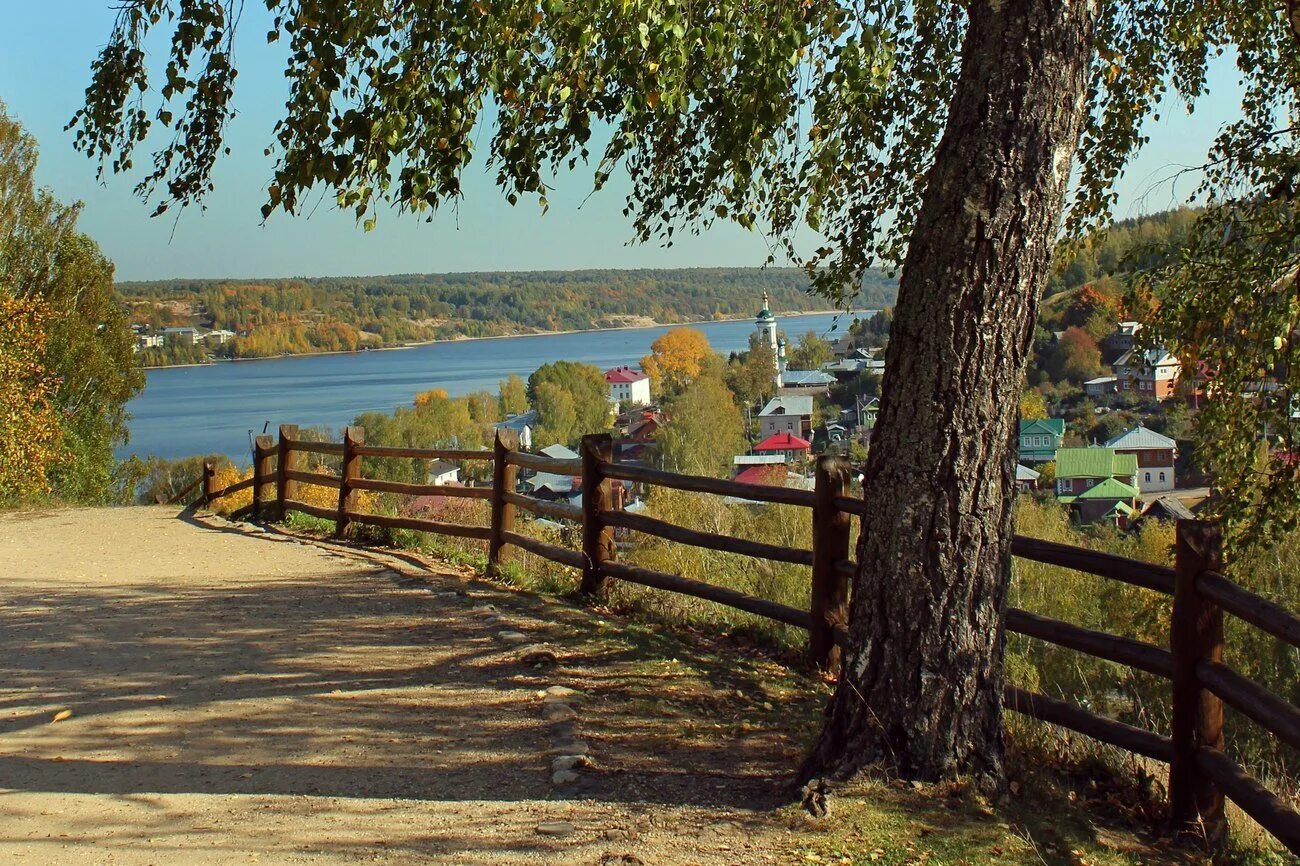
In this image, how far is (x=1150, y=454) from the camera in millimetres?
30828

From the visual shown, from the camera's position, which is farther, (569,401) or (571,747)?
(569,401)

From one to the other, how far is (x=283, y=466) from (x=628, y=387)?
8070 centimetres

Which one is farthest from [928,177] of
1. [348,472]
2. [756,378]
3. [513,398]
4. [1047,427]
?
[513,398]

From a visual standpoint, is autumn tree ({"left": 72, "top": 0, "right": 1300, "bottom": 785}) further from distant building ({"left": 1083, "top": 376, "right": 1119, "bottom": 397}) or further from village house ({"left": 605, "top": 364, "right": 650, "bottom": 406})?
village house ({"left": 605, "top": 364, "right": 650, "bottom": 406})

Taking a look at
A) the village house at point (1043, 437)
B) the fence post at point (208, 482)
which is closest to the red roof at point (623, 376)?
the village house at point (1043, 437)

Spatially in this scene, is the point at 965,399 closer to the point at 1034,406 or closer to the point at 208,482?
the point at 208,482

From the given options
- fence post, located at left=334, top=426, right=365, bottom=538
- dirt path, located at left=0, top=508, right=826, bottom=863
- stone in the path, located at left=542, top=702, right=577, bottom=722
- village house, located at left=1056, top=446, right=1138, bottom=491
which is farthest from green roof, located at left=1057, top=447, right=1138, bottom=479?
stone in the path, located at left=542, top=702, right=577, bottom=722

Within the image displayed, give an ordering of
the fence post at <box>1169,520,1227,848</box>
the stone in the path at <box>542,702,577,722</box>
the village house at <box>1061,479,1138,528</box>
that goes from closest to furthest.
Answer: the fence post at <box>1169,520,1227,848</box> → the stone in the path at <box>542,702,577,722</box> → the village house at <box>1061,479,1138,528</box>

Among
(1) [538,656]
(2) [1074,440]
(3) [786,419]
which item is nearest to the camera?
(1) [538,656]

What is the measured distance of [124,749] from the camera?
547 cm

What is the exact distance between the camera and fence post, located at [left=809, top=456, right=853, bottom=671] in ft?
21.5

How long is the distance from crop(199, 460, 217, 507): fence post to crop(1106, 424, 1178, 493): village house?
21.8 meters

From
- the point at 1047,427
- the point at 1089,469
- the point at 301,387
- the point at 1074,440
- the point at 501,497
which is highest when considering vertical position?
the point at 501,497

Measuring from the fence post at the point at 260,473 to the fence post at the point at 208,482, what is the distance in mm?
1435
